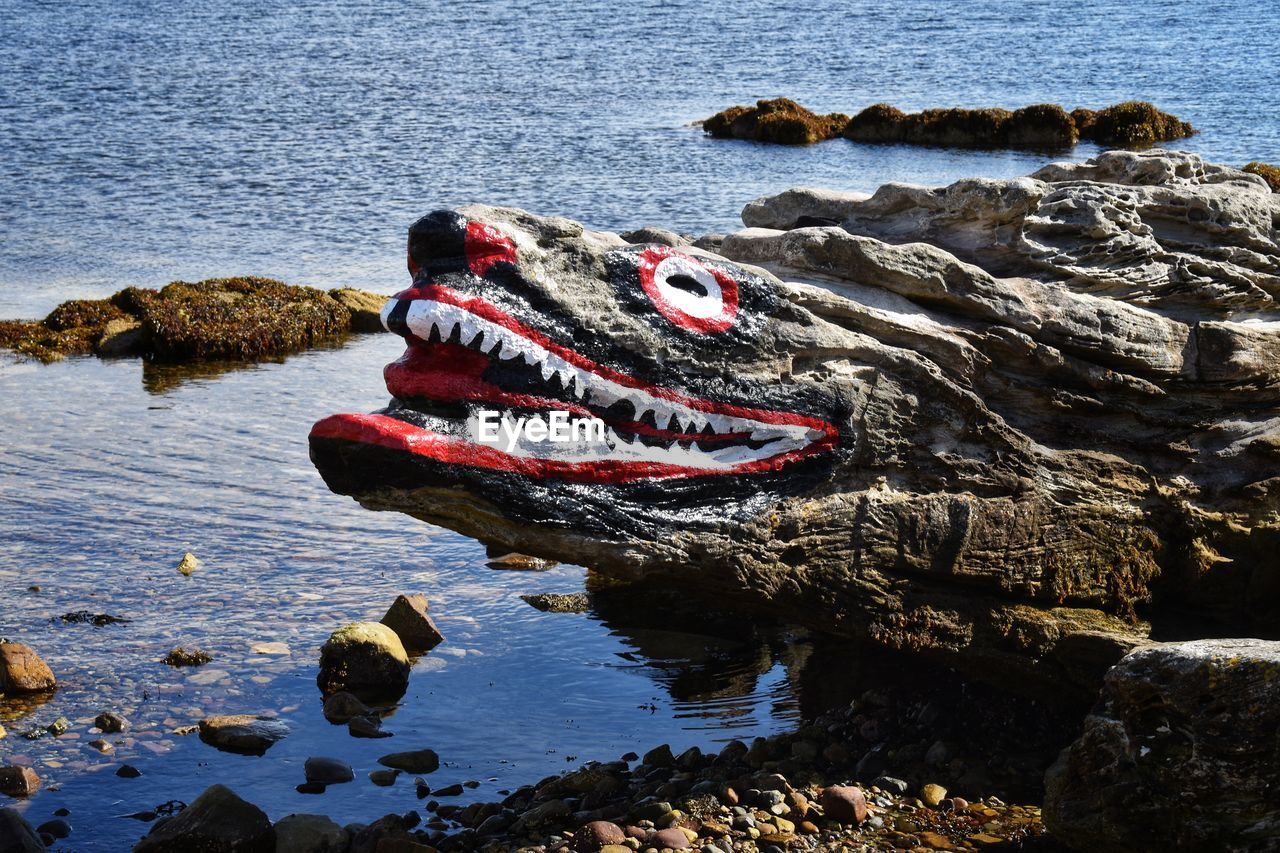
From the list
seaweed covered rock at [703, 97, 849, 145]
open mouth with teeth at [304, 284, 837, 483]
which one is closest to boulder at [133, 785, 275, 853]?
open mouth with teeth at [304, 284, 837, 483]

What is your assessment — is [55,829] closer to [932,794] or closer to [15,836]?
[15,836]

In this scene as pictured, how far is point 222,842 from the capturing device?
23.3 feet

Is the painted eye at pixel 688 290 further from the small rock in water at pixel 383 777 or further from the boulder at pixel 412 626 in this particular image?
the boulder at pixel 412 626

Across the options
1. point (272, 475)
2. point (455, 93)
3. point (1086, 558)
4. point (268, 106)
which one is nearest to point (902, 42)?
point (455, 93)

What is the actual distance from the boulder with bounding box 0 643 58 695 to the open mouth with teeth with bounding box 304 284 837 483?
4.12 m

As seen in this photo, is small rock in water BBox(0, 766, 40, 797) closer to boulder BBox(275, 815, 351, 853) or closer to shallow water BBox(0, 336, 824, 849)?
shallow water BBox(0, 336, 824, 849)

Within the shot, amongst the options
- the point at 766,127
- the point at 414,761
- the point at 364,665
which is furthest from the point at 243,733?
the point at 766,127

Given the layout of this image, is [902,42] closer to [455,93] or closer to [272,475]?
[455,93]

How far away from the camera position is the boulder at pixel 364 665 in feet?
30.6

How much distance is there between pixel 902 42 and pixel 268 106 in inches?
1054

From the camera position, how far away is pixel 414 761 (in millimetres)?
8289

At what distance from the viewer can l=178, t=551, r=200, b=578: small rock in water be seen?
11.5 meters

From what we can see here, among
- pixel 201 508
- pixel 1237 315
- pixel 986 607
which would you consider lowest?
pixel 201 508

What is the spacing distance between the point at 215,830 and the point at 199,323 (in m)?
13.7
